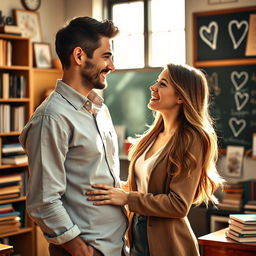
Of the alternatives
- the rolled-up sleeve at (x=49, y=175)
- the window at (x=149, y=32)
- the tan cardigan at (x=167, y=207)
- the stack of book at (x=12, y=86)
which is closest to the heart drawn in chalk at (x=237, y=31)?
the window at (x=149, y=32)

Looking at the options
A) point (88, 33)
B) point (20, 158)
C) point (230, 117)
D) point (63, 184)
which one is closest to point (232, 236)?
point (63, 184)

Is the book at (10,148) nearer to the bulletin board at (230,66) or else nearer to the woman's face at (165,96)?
the bulletin board at (230,66)

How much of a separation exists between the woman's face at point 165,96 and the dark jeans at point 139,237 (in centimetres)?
55

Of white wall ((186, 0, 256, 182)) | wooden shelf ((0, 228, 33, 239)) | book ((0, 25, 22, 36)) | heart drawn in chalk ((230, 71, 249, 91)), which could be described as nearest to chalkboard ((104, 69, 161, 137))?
white wall ((186, 0, 256, 182))

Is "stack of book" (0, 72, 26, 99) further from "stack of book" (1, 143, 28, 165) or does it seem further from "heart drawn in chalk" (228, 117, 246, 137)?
"heart drawn in chalk" (228, 117, 246, 137)

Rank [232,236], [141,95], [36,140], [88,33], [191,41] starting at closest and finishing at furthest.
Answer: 1. [36,140]
2. [88,33]
3. [232,236]
4. [191,41]
5. [141,95]

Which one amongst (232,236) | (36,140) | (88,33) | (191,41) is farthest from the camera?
(191,41)

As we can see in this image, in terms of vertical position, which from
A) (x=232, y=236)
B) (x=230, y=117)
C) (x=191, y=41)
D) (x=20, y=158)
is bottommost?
(x=232, y=236)

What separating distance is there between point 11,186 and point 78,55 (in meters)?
2.99

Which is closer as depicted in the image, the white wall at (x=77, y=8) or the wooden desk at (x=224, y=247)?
the wooden desk at (x=224, y=247)

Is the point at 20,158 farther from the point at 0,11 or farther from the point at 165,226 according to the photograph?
the point at 165,226

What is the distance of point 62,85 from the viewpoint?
84.5 inches

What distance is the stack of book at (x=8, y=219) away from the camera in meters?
4.70

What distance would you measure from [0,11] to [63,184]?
3.59 m
